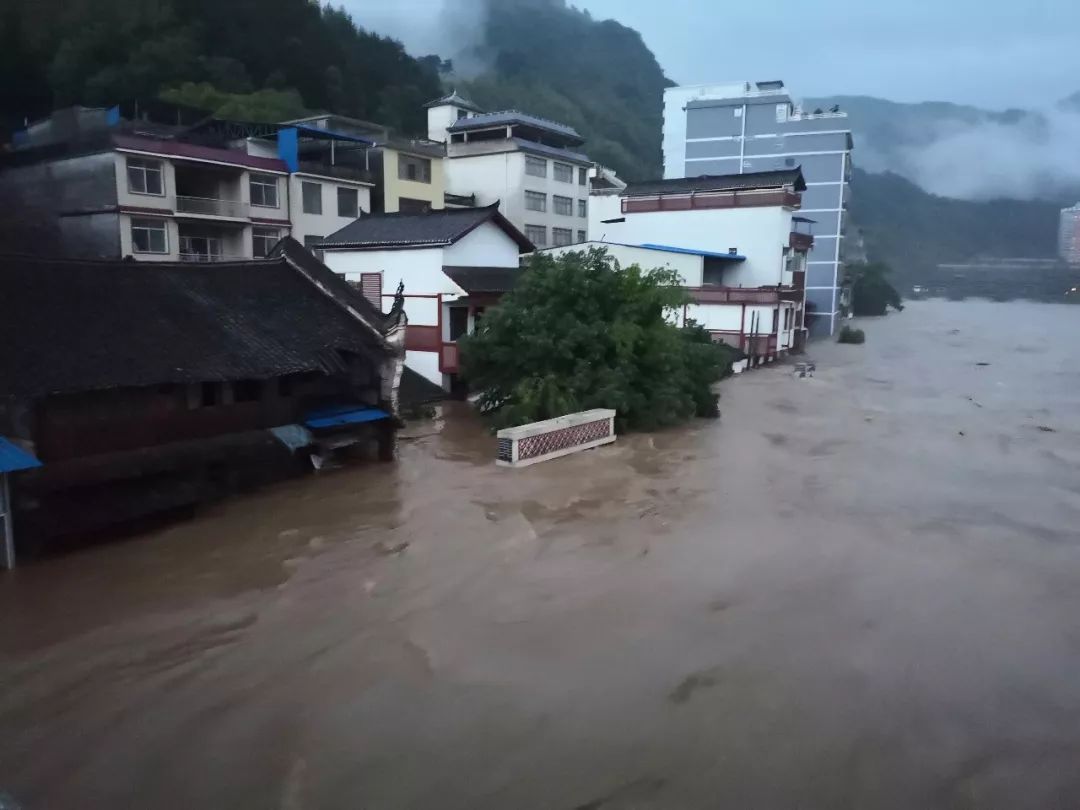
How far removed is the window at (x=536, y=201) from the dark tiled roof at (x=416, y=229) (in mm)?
16540

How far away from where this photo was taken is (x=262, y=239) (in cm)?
2759

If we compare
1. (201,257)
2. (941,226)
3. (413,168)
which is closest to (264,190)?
(201,257)

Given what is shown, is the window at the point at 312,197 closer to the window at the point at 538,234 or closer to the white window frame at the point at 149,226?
the white window frame at the point at 149,226

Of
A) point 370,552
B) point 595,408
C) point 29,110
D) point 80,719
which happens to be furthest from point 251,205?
point 80,719

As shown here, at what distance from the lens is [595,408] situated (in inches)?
682

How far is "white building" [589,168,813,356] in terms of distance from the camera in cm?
3084

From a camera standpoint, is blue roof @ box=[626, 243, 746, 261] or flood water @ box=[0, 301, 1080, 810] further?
blue roof @ box=[626, 243, 746, 261]

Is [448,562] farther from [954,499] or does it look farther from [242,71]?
[242,71]

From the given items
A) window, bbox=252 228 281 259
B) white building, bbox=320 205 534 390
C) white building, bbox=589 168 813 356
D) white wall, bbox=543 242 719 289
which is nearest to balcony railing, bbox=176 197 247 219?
window, bbox=252 228 281 259

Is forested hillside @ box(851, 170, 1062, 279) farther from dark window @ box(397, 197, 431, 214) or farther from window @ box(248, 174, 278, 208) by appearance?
window @ box(248, 174, 278, 208)

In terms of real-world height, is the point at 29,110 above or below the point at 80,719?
above

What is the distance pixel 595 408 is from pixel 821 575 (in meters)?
7.78

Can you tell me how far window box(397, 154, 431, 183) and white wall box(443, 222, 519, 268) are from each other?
11123mm

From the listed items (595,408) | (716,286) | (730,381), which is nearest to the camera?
(595,408)
